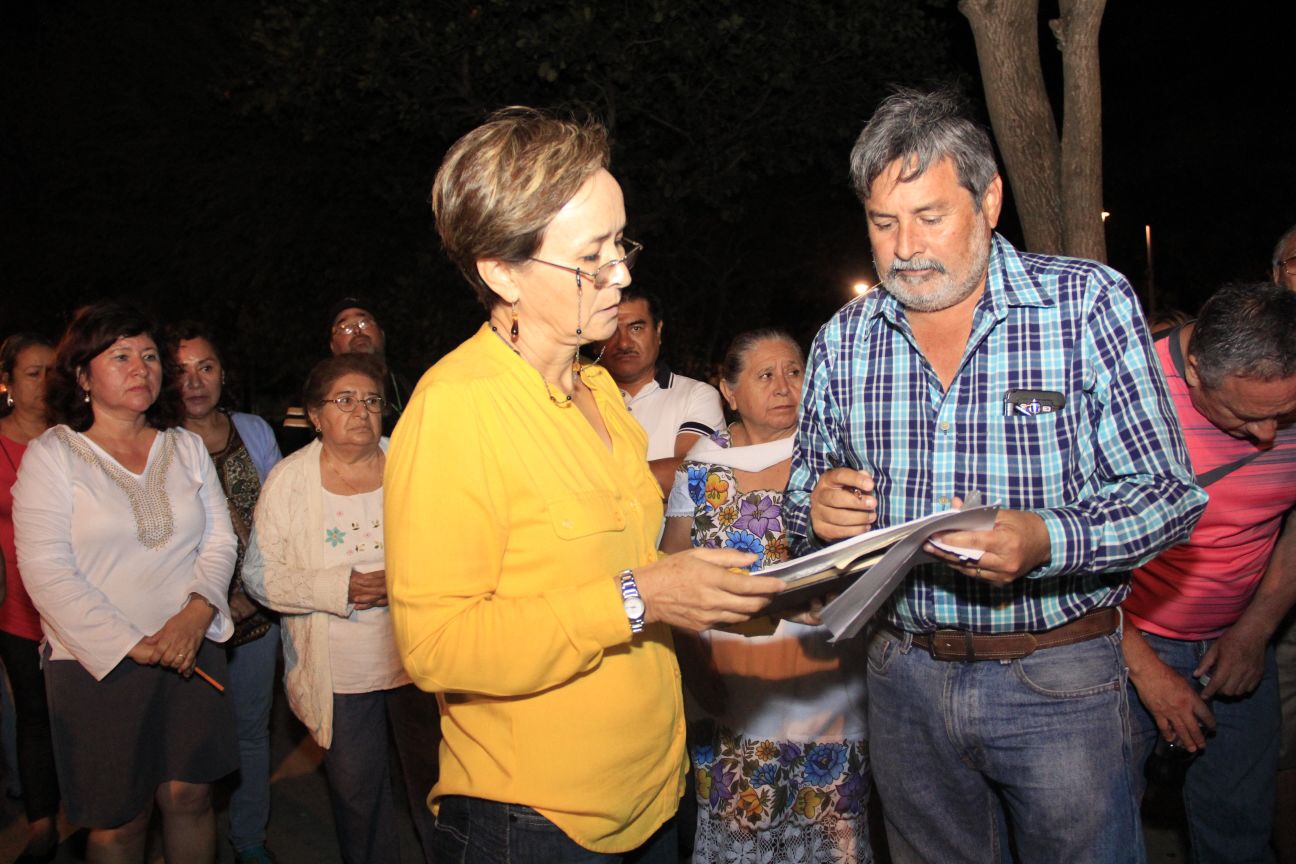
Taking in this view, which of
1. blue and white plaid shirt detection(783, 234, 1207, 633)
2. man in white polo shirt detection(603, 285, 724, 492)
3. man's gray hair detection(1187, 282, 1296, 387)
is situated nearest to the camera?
blue and white plaid shirt detection(783, 234, 1207, 633)

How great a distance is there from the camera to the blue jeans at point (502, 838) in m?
2.20

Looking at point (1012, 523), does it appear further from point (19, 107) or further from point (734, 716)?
point (19, 107)

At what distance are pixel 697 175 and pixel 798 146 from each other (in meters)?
1.29

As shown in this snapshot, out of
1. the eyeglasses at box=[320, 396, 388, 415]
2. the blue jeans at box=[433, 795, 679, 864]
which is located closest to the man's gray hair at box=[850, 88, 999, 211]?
the blue jeans at box=[433, 795, 679, 864]

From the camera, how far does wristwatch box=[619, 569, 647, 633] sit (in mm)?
2100

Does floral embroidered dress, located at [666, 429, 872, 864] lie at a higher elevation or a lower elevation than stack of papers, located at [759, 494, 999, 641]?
lower

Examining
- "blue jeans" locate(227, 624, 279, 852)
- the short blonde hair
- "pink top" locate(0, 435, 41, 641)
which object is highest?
the short blonde hair

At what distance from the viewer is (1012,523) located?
214 cm

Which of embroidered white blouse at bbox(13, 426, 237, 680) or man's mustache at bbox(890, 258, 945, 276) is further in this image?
embroidered white blouse at bbox(13, 426, 237, 680)

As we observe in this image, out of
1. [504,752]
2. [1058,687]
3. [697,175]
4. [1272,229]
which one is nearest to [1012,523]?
[1058,687]

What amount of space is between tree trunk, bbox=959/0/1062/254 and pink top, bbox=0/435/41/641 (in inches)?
189

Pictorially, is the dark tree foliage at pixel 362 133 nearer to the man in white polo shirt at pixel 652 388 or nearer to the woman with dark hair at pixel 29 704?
the man in white polo shirt at pixel 652 388

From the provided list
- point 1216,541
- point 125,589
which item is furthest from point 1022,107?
point 125,589

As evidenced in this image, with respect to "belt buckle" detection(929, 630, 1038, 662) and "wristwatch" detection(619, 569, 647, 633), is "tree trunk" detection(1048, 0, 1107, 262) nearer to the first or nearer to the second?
"belt buckle" detection(929, 630, 1038, 662)
